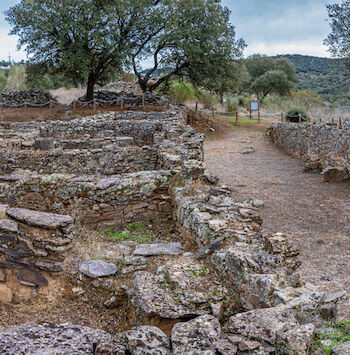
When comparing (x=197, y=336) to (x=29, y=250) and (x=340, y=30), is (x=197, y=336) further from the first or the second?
(x=340, y=30)

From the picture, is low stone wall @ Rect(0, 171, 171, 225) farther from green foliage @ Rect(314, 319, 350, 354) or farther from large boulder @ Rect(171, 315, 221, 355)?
green foliage @ Rect(314, 319, 350, 354)

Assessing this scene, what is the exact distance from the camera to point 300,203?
9.88 meters

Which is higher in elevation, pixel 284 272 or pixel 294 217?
pixel 284 272

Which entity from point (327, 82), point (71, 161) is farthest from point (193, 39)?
point (327, 82)

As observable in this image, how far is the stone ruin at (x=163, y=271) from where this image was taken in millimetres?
2795

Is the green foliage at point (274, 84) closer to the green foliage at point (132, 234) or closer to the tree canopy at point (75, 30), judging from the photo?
the tree canopy at point (75, 30)

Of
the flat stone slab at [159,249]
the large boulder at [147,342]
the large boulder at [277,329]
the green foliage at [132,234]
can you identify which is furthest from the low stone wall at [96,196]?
the large boulder at [277,329]

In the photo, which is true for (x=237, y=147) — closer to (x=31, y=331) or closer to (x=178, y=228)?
(x=178, y=228)

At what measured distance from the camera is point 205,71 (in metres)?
26.2

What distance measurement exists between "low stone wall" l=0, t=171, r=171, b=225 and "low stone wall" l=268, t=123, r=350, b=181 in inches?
301

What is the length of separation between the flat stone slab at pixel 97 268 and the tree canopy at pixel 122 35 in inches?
781

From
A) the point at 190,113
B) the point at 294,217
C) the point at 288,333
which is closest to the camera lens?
the point at 288,333

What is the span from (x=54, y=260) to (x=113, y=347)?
190cm

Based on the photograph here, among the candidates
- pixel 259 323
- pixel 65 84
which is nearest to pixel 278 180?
pixel 259 323
